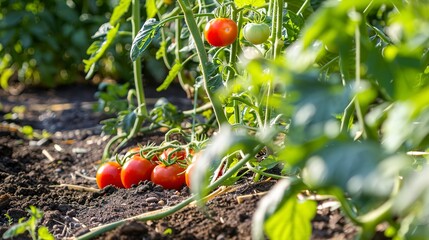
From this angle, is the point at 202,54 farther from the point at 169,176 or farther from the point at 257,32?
the point at 169,176

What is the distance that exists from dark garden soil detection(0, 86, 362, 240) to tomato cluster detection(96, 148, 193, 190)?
37mm

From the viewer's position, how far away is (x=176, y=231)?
208 cm

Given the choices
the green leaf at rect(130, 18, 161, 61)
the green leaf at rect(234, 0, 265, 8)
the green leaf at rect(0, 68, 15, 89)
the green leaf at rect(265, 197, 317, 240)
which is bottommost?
the green leaf at rect(0, 68, 15, 89)

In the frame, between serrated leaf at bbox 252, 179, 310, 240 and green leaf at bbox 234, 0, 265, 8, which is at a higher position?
green leaf at bbox 234, 0, 265, 8

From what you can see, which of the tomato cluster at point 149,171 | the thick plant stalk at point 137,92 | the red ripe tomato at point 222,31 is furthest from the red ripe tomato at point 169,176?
the thick plant stalk at point 137,92

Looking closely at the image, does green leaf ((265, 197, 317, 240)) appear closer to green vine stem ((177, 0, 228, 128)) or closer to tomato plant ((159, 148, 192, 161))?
green vine stem ((177, 0, 228, 128))

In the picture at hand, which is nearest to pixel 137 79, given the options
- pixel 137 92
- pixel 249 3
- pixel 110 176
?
pixel 137 92

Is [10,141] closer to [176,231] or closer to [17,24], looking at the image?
[17,24]

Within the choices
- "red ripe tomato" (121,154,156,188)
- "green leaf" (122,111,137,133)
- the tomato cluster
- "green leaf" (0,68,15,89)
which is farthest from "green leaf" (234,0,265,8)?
"green leaf" (0,68,15,89)

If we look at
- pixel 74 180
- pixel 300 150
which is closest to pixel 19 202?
pixel 74 180

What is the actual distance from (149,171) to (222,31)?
65cm

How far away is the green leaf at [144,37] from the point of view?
257 centimetres

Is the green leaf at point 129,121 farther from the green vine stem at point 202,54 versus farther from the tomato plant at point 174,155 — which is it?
the green vine stem at point 202,54

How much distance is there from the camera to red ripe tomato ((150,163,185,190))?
2.68m
